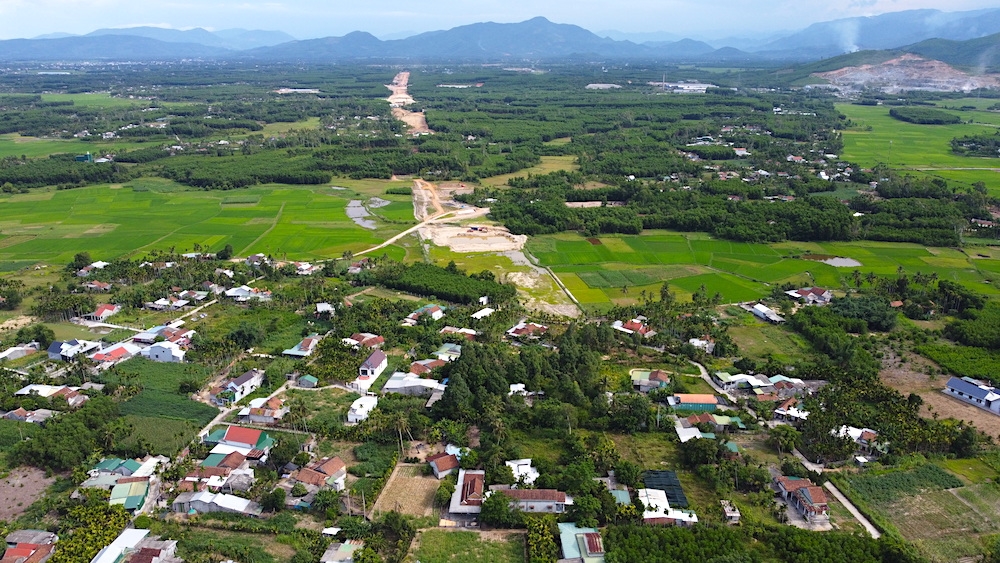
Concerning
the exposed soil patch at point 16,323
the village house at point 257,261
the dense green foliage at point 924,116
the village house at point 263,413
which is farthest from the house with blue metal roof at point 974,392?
the dense green foliage at point 924,116

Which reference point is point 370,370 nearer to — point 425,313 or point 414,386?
point 414,386

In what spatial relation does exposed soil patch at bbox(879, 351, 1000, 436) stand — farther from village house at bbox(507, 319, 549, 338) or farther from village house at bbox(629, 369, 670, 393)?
village house at bbox(507, 319, 549, 338)

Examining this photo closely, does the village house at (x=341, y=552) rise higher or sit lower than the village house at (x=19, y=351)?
lower

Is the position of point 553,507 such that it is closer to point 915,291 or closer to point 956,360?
point 956,360

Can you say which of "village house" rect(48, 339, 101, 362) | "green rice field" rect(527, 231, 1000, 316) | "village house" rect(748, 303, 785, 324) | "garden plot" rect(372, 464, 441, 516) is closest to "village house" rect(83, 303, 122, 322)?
"village house" rect(48, 339, 101, 362)

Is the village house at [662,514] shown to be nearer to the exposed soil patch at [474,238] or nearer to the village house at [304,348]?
the village house at [304,348]

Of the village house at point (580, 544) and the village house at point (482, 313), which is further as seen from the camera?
the village house at point (482, 313)
